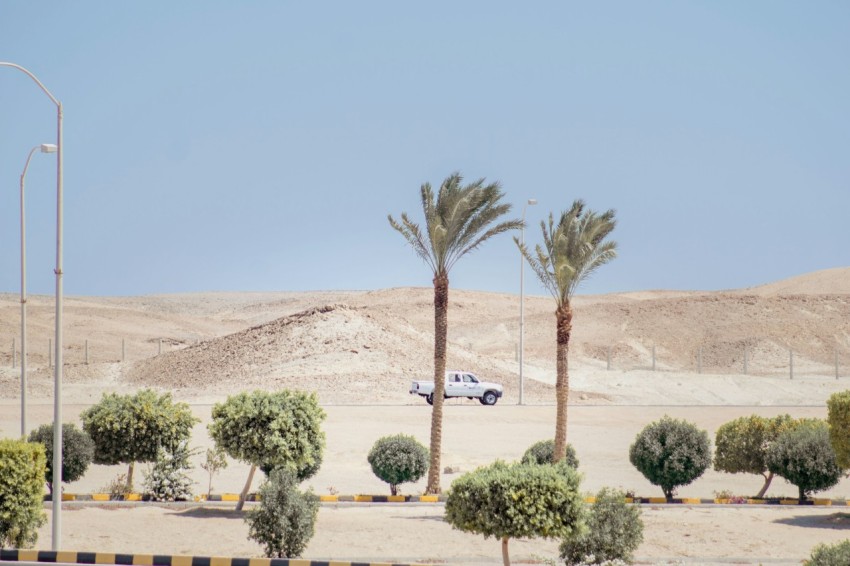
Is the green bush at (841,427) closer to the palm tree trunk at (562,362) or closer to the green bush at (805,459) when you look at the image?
the green bush at (805,459)

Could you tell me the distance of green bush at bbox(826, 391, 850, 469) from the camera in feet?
86.8

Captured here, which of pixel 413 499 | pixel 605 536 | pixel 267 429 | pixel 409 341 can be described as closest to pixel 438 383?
pixel 413 499

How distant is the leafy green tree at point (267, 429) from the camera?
24719 mm

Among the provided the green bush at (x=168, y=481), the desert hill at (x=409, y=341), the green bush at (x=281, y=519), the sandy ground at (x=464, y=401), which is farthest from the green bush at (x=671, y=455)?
the desert hill at (x=409, y=341)

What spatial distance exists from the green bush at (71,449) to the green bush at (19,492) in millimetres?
Answer: 7506

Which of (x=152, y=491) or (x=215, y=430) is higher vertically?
(x=215, y=430)

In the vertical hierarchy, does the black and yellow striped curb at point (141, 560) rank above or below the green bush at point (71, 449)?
below

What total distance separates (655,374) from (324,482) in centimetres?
4168

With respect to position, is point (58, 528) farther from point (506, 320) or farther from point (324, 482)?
point (506, 320)

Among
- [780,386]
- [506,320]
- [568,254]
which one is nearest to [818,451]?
[568,254]

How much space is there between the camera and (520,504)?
54.6ft

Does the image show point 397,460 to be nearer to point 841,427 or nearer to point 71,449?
point 71,449

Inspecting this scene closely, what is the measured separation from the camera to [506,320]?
349ft

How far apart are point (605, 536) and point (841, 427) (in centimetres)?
1159
